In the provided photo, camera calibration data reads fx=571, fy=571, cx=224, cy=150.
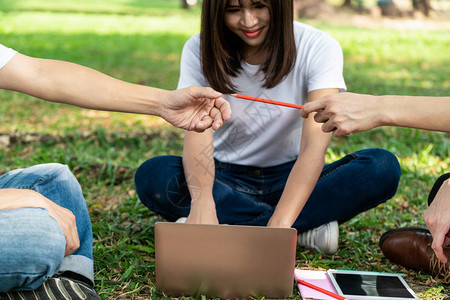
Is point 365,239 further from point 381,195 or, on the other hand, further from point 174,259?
point 174,259

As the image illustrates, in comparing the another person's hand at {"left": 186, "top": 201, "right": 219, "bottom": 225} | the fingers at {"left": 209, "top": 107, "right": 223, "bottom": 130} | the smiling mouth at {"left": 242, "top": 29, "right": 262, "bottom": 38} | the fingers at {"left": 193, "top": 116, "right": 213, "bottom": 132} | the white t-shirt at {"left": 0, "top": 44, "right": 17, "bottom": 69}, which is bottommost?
the another person's hand at {"left": 186, "top": 201, "right": 219, "bottom": 225}

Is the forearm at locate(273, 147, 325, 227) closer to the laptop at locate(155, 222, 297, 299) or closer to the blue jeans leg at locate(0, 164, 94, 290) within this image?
the laptop at locate(155, 222, 297, 299)

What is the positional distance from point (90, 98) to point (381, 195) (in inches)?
45.7

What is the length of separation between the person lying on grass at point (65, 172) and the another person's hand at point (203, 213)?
1.07 ft

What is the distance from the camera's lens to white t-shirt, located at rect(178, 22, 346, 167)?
218 centimetres

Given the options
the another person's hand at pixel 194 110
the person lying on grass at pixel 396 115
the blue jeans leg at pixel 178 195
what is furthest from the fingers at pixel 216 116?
the blue jeans leg at pixel 178 195

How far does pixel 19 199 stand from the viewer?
1.58 metres

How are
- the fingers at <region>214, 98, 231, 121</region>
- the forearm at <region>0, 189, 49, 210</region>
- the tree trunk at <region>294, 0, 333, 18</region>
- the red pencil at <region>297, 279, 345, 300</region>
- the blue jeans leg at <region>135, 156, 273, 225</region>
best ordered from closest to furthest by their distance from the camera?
1. the forearm at <region>0, 189, 49, 210</region>
2. the red pencil at <region>297, 279, 345, 300</region>
3. the fingers at <region>214, 98, 231, 121</region>
4. the blue jeans leg at <region>135, 156, 273, 225</region>
5. the tree trunk at <region>294, 0, 333, 18</region>

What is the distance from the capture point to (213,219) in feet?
6.81

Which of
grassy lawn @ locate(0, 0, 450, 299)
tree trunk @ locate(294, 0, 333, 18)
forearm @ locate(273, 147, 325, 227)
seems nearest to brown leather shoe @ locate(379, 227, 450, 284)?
grassy lawn @ locate(0, 0, 450, 299)

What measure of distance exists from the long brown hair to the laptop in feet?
2.41

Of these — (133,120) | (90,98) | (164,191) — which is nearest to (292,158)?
(164,191)

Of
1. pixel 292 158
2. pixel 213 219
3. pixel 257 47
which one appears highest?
pixel 257 47

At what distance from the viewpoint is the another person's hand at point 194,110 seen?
1.87 m
